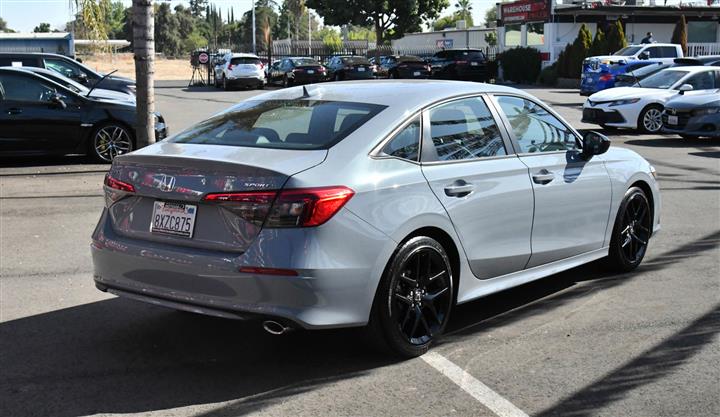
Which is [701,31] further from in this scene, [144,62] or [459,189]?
[459,189]

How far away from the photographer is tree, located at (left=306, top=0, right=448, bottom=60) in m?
63.4

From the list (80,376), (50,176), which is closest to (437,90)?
(80,376)

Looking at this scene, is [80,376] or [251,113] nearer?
[80,376]

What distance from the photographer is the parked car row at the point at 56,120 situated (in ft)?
43.1

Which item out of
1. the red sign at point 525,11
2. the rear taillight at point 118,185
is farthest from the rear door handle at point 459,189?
the red sign at point 525,11

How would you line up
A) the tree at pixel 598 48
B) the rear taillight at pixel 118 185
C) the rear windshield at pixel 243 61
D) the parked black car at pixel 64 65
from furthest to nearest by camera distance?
the tree at pixel 598 48, the rear windshield at pixel 243 61, the parked black car at pixel 64 65, the rear taillight at pixel 118 185

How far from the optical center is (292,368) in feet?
16.5

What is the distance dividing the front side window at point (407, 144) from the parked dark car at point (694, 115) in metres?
13.2

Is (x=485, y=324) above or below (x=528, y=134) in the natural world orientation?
below

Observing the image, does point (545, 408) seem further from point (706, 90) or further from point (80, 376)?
point (706, 90)

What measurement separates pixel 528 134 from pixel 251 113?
195 centimetres

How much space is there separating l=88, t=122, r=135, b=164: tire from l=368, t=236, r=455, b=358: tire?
9.31 metres

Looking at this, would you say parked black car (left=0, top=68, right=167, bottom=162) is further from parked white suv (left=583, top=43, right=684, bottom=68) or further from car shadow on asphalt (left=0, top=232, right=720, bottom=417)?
parked white suv (left=583, top=43, right=684, bottom=68)

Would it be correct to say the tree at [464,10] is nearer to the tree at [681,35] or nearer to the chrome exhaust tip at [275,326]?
the tree at [681,35]
